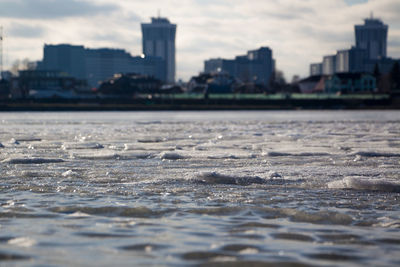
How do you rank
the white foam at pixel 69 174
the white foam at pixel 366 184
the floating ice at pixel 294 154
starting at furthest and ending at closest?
the floating ice at pixel 294 154
the white foam at pixel 69 174
the white foam at pixel 366 184

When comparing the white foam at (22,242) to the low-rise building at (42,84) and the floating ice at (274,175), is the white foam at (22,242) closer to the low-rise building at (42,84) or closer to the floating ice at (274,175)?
the floating ice at (274,175)

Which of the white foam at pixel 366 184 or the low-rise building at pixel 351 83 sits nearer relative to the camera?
the white foam at pixel 366 184

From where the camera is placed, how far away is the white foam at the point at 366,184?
866 centimetres

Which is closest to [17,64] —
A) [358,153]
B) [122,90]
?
[122,90]

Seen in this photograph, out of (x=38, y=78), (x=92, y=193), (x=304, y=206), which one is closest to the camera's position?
(x=304, y=206)

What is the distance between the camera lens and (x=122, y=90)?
399 ft

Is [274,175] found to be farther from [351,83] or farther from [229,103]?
→ [351,83]

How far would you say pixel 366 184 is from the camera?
8.84 meters

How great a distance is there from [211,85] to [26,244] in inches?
5252

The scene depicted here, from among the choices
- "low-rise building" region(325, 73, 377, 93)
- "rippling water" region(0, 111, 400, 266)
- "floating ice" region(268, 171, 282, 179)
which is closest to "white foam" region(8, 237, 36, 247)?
"rippling water" region(0, 111, 400, 266)

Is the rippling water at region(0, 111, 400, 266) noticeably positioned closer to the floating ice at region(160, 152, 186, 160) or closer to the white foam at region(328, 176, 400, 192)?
the white foam at region(328, 176, 400, 192)

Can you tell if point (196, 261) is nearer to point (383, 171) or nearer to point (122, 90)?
point (383, 171)

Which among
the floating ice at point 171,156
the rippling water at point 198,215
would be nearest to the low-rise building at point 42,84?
the floating ice at point 171,156

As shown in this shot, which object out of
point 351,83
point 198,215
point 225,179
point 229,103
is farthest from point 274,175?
point 351,83
